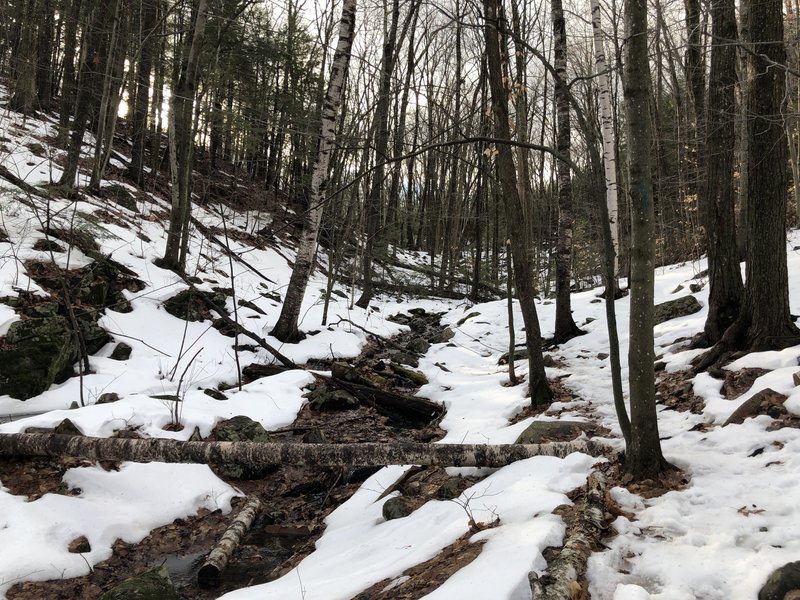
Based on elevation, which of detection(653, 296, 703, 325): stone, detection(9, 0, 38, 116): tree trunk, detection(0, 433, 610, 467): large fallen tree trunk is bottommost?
detection(0, 433, 610, 467): large fallen tree trunk

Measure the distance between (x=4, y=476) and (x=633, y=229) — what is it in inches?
215

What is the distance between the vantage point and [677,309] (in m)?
8.60

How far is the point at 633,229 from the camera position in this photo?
10.2 ft

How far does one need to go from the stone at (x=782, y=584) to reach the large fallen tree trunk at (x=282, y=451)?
6.24 ft

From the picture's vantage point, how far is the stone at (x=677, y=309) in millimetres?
8445

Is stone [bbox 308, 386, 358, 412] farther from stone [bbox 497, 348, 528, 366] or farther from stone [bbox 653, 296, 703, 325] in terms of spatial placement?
stone [bbox 653, 296, 703, 325]

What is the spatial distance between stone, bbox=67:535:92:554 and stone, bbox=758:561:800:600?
14.5 feet

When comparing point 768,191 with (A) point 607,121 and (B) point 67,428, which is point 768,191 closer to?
(A) point 607,121

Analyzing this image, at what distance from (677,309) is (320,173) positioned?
7290 mm

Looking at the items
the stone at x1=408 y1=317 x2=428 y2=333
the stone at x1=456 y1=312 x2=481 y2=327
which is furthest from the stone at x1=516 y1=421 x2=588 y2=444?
the stone at x1=408 y1=317 x2=428 y2=333

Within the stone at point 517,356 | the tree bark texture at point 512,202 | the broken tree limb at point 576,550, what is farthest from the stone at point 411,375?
the broken tree limb at point 576,550

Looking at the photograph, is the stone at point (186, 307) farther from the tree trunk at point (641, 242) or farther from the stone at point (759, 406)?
the stone at point (759, 406)

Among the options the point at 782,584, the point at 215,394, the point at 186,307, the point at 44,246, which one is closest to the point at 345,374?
the point at 215,394

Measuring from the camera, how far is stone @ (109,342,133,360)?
24.1ft
